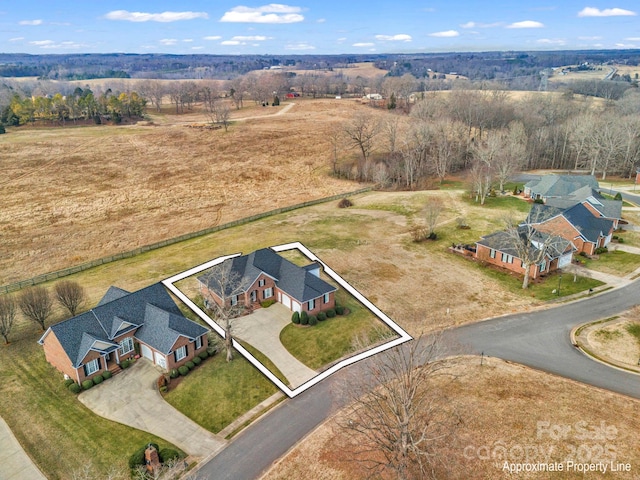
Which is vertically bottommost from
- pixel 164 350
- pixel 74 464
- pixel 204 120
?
pixel 74 464

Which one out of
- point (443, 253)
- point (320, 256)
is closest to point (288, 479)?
point (320, 256)

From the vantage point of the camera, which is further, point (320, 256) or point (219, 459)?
point (320, 256)

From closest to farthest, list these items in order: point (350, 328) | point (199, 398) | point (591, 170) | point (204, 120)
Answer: point (199, 398), point (350, 328), point (591, 170), point (204, 120)

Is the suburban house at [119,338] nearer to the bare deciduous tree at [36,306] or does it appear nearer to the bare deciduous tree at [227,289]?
the bare deciduous tree at [227,289]

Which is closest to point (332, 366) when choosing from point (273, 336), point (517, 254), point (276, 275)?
point (273, 336)

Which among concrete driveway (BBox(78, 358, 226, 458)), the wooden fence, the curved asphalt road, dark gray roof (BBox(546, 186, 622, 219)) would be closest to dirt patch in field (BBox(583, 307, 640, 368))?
the curved asphalt road

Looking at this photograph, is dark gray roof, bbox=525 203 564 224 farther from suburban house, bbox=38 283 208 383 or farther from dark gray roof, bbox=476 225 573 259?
suburban house, bbox=38 283 208 383

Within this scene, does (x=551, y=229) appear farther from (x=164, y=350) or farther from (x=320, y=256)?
(x=164, y=350)

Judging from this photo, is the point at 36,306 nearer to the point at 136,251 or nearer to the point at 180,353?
the point at 180,353

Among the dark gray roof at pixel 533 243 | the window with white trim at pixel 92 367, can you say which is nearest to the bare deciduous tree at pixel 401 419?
the window with white trim at pixel 92 367
